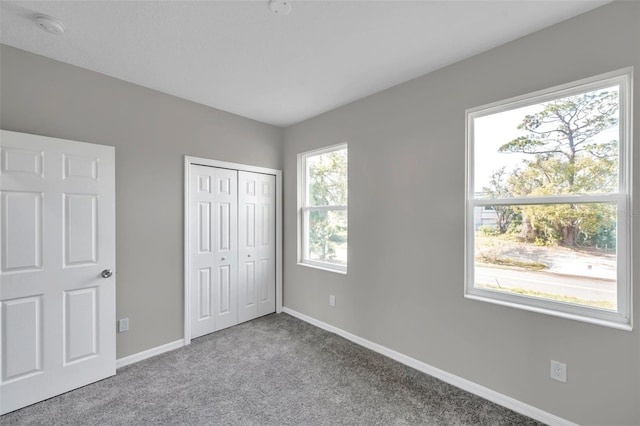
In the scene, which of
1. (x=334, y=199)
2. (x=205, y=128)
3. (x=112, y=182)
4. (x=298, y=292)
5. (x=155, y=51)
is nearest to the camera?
(x=155, y=51)

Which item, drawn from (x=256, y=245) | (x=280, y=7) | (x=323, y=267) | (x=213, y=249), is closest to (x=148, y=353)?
(x=213, y=249)

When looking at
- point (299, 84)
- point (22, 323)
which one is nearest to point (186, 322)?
point (22, 323)

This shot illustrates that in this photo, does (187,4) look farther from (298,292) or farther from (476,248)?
(298,292)

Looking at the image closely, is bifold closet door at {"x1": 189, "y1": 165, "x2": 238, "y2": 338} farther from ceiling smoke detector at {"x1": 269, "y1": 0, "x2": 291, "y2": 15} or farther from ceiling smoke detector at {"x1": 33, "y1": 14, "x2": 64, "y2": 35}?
ceiling smoke detector at {"x1": 269, "y1": 0, "x2": 291, "y2": 15}

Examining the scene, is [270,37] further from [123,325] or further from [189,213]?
[123,325]

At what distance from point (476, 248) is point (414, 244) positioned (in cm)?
49

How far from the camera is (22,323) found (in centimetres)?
197

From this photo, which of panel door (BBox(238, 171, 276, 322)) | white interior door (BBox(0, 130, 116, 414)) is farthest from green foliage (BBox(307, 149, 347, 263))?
white interior door (BBox(0, 130, 116, 414))

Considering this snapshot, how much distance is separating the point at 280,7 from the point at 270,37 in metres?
0.31

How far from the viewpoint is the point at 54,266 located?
2.09 meters

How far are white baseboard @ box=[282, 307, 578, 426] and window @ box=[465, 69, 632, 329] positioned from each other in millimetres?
666

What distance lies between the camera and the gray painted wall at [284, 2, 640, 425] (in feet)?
5.37

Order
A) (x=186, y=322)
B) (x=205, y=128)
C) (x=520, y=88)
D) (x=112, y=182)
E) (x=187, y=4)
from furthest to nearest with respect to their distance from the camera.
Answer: (x=205, y=128) < (x=186, y=322) < (x=112, y=182) < (x=520, y=88) < (x=187, y=4)

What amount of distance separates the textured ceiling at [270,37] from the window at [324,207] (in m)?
0.96
